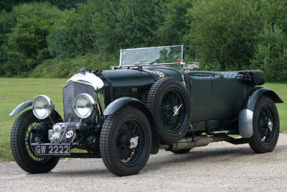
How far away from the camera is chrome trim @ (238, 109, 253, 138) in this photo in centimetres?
934

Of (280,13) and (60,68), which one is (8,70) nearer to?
(60,68)

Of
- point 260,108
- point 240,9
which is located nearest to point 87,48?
point 240,9

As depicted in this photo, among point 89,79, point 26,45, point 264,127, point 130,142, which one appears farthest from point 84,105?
point 26,45

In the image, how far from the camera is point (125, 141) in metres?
7.27

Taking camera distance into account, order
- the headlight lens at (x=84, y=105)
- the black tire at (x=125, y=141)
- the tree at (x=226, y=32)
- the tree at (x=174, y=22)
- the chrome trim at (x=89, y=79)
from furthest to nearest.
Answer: the tree at (x=174, y=22)
the tree at (x=226, y=32)
the chrome trim at (x=89, y=79)
the headlight lens at (x=84, y=105)
the black tire at (x=125, y=141)

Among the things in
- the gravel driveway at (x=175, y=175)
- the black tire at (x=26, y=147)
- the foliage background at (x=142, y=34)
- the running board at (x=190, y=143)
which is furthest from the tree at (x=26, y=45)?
the black tire at (x=26, y=147)

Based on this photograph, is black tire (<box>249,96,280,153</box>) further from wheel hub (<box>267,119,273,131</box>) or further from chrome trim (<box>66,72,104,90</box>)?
chrome trim (<box>66,72,104,90</box>)

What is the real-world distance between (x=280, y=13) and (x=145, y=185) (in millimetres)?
46814

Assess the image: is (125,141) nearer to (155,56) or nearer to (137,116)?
(137,116)

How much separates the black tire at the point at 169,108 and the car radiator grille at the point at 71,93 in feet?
3.05

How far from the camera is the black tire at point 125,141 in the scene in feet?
22.8

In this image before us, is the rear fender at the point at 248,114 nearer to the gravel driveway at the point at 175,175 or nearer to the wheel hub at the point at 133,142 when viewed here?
the gravel driveway at the point at 175,175

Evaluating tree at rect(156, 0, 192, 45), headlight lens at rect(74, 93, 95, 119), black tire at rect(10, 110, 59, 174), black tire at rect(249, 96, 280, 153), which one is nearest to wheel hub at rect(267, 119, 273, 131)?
black tire at rect(249, 96, 280, 153)

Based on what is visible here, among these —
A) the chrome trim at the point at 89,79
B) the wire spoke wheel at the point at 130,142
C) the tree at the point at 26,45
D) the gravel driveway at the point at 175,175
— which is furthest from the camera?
the tree at the point at 26,45
